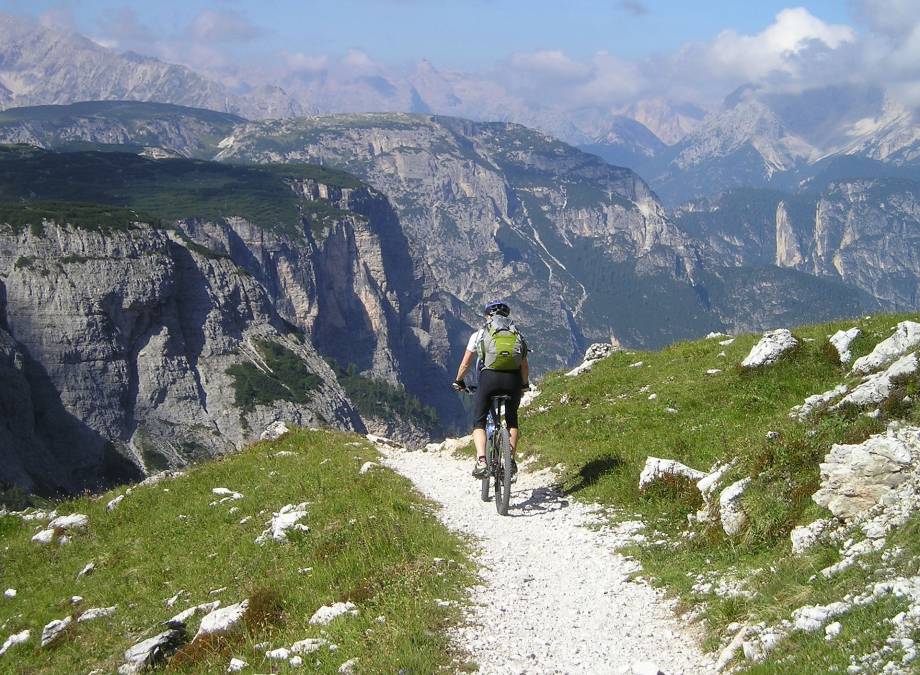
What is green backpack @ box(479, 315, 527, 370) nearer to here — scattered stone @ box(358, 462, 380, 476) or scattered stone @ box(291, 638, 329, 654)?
scattered stone @ box(358, 462, 380, 476)

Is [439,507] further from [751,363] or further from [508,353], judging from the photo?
[751,363]

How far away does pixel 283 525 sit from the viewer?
16.0m

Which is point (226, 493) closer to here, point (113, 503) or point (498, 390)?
point (113, 503)

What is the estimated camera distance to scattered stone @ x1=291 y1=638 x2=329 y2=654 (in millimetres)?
10023

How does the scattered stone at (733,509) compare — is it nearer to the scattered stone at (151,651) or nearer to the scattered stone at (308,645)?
the scattered stone at (308,645)

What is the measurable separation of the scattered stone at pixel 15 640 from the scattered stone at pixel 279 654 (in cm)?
689

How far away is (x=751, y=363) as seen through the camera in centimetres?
2256

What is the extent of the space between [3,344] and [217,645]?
20673 centimetres

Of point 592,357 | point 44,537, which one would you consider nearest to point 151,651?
point 44,537

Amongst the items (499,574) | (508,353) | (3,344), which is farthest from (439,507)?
(3,344)

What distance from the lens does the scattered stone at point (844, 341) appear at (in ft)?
71.0

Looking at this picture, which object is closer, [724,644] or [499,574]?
[724,644]

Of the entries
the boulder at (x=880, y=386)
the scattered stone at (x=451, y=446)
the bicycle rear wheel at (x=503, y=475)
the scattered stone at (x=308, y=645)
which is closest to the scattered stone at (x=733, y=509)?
the boulder at (x=880, y=386)

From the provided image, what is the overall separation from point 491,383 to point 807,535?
24.0 ft
